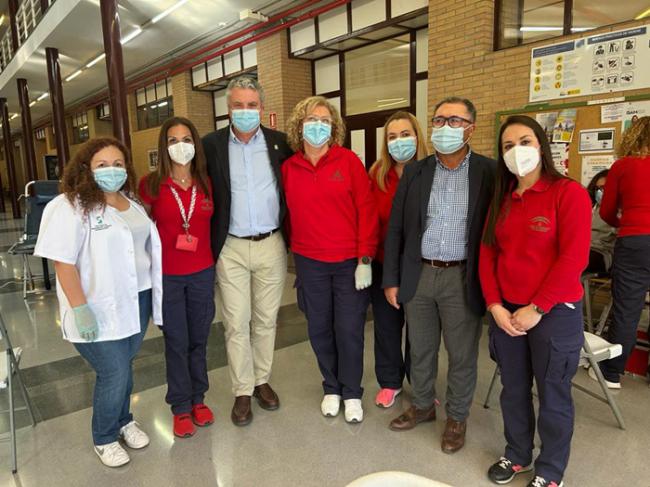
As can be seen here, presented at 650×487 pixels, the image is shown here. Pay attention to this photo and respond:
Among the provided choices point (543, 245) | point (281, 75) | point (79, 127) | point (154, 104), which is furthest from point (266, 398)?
point (79, 127)

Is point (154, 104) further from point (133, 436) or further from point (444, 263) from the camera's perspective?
point (444, 263)

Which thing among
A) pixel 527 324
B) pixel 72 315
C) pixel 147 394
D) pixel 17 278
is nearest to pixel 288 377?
pixel 147 394

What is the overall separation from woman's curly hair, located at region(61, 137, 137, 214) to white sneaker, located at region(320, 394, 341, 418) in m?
1.55

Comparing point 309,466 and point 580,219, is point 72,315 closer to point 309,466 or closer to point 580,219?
point 309,466

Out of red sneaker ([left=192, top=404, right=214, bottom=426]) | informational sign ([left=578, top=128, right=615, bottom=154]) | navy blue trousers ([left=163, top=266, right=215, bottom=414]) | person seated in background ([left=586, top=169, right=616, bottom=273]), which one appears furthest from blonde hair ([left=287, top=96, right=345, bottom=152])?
informational sign ([left=578, top=128, right=615, bottom=154])

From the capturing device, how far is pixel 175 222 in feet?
7.16

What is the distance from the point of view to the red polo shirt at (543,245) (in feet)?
5.33

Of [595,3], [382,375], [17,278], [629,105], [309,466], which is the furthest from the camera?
[17,278]

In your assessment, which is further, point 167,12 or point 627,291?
point 167,12

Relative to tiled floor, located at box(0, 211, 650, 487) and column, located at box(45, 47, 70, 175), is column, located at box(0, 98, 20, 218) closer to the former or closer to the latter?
column, located at box(45, 47, 70, 175)

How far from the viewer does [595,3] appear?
450cm

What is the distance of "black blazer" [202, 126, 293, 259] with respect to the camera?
2270 mm

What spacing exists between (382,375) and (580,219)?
1.47m

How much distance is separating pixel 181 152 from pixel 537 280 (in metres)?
1.66
